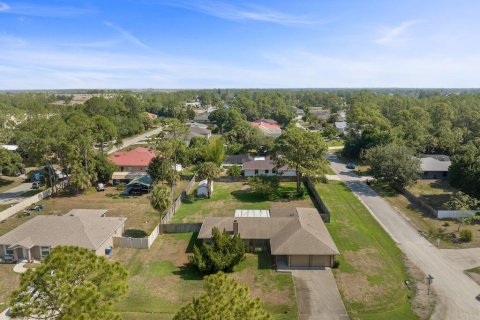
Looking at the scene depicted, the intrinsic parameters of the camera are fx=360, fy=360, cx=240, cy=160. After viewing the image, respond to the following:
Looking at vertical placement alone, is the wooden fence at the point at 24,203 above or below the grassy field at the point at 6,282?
above

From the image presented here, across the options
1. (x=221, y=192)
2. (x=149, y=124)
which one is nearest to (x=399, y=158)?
Answer: (x=221, y=192)

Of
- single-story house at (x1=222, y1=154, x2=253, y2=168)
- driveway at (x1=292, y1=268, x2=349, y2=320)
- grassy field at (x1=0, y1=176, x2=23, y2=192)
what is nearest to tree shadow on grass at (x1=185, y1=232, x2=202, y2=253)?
driveway at (x1=292, y1=268, x2=349, y2=320)

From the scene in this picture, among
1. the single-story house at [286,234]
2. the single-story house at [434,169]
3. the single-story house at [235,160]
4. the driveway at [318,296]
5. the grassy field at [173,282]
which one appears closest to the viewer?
the driveway at [318,296]

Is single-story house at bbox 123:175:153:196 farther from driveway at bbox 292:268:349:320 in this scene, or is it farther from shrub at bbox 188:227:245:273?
driveway at bbox 292:268:349:320

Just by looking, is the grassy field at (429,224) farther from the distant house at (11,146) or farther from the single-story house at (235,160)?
the distant house at (11,146)

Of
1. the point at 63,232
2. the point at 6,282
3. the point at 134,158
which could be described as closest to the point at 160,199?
the point at 63,232

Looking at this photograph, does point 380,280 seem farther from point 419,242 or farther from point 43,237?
point 43,237

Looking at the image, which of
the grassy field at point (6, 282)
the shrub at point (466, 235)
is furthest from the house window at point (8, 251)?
the shrub at point (466, 235)
